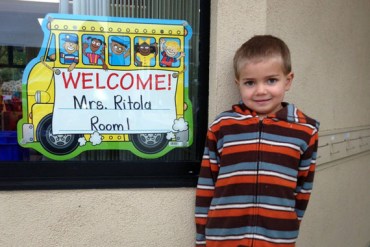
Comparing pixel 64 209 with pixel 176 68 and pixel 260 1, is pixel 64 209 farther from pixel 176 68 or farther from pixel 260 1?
pixel 260 1

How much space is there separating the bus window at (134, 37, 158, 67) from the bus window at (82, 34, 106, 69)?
20 centimetres

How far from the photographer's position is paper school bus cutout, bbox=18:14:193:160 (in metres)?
2.04

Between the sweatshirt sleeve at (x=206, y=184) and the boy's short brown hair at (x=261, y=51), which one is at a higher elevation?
the boy's short brown hair at (x=261, y=51)

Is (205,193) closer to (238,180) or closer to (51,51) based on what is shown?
(238,180)

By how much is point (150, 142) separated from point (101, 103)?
0.38 meters

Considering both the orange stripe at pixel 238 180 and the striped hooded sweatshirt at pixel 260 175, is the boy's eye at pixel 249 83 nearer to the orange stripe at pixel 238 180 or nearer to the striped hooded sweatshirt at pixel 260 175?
the striped hooded sweatshirt at pixel 260 175

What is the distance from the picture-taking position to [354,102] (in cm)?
341

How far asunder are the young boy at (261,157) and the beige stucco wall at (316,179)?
286 mm

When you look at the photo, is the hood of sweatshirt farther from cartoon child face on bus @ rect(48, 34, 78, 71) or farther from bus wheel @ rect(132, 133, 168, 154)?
cartoon child face on bus @ rect(48, 34, 78, 71)

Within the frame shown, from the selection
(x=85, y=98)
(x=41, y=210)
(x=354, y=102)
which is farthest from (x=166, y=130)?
(x=354, y=102)

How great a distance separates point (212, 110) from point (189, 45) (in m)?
0.44

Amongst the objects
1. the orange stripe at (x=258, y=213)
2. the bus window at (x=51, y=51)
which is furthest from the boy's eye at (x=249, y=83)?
the bus window at (x=51, y=51)

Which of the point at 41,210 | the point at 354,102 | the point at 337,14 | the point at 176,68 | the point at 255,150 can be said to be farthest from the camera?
the point at 354,102

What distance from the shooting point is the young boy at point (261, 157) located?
1.71m
